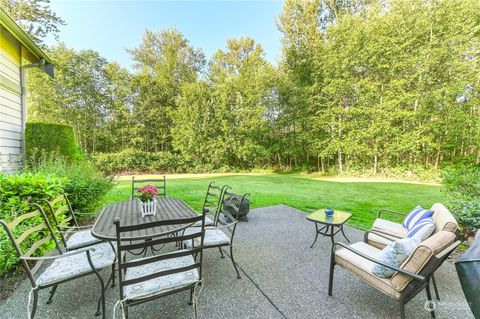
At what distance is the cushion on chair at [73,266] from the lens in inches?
62.4

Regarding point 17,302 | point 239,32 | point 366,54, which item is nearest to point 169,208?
point 17,302

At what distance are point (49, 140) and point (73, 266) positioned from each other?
5060mm

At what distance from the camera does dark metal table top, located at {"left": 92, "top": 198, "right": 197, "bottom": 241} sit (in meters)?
1.80

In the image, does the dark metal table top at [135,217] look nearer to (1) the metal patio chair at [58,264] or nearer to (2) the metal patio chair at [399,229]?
(1) the metal patio chair at [58,264]

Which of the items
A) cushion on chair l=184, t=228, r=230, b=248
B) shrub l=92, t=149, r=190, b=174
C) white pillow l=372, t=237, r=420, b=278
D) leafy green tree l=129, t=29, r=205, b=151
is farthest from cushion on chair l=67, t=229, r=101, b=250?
leafy green tree l=129, t=29, r=205, b=151

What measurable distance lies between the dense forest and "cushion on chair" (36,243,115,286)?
42.4 ft

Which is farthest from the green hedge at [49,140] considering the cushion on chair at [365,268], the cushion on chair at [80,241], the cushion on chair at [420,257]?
the cushion on chair at [420,257]

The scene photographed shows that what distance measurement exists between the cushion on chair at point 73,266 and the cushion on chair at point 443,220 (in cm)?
302

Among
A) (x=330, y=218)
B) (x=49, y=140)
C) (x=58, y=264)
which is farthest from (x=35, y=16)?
(x=330, y=218)

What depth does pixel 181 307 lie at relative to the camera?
1.81m

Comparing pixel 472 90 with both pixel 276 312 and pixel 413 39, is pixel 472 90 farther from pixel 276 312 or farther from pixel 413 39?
pixel 276 312

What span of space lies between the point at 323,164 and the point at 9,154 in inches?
600

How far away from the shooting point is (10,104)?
4703mm

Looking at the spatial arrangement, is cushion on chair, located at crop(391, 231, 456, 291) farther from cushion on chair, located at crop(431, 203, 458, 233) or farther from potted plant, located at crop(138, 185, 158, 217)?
potted plant, located at crop(138, 185, 158, 217)
